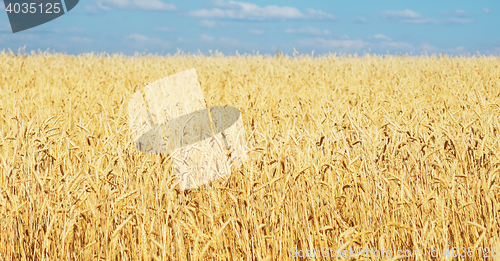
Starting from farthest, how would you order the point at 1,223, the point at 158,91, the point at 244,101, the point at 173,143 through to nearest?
the point at 158,91, the point at 244,101, the point at 173,143, the point at 1,223

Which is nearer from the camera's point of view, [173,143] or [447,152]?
[447,152]

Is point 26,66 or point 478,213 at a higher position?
point 26,66

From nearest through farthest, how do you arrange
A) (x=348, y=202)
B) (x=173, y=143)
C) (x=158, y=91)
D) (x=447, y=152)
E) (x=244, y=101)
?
(x=348, y=202) → (x=447, y=152) → (x=173, y=143) → (x=244, y=101) → (x=158, y=91)

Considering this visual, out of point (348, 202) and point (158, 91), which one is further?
point (158, 91)

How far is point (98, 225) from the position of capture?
1.62 metres

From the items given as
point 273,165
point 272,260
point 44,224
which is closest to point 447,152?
point 273,165

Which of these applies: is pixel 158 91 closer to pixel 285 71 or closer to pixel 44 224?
pixel 44 224

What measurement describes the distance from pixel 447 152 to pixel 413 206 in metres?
0.86

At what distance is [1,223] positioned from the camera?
5.36 feet

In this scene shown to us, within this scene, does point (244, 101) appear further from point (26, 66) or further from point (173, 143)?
point (26, 66)

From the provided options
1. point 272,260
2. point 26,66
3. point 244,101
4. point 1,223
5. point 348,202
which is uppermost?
point 26,66

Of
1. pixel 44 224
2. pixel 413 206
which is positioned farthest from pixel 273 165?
pixel 44 224

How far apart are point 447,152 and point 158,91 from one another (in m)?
3.27

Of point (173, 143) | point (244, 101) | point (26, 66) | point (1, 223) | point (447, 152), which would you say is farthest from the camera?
point (26, 66)
